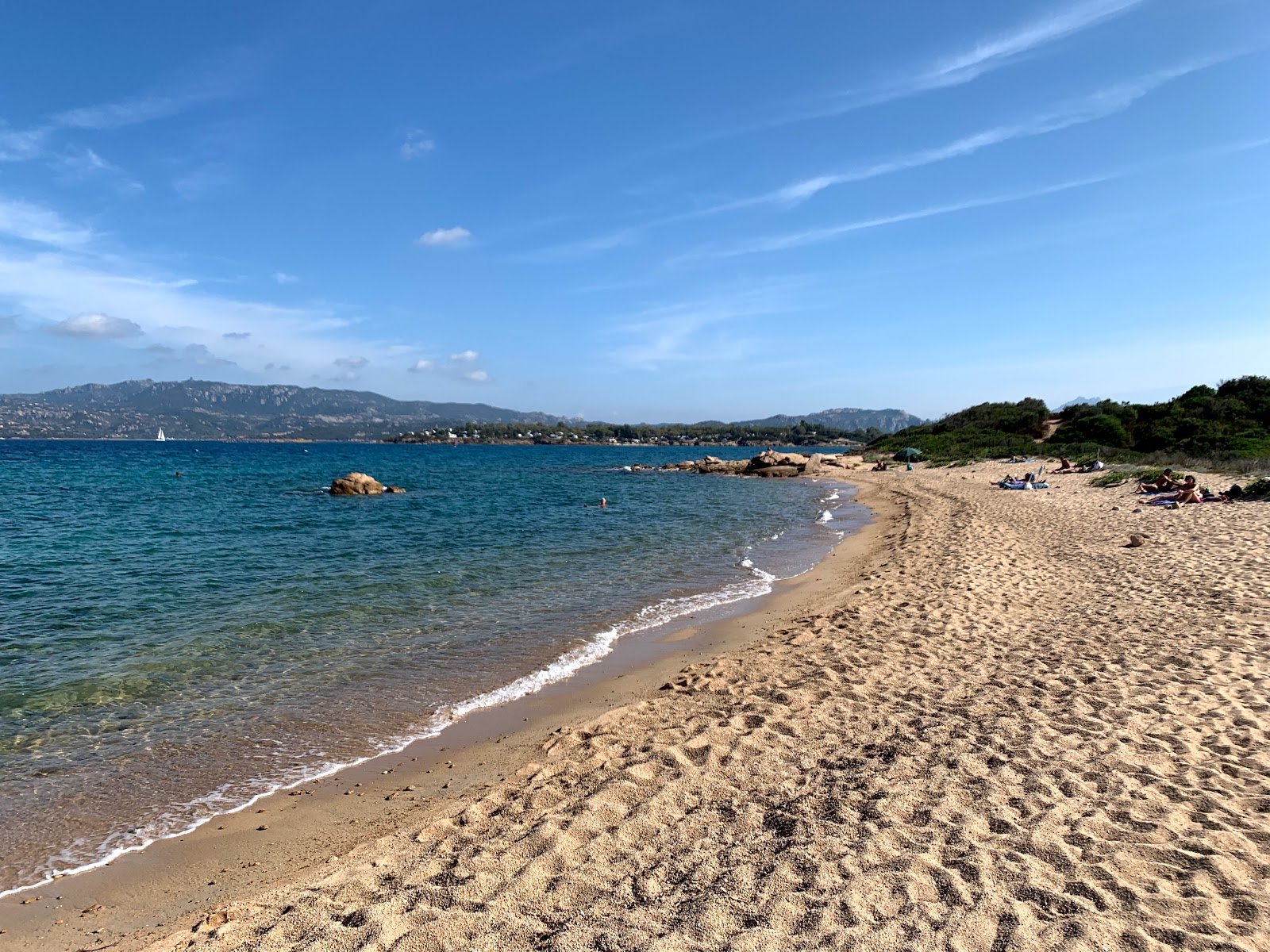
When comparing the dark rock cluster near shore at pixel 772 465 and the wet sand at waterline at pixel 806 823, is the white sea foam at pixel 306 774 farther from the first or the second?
the dark rock cluster near shore at pixel 772 465

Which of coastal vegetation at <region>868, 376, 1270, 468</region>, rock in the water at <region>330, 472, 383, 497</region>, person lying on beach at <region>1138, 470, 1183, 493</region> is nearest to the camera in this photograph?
person lying on beach at <region>1138, 470, 1183, 493</region>

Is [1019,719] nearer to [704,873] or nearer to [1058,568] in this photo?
[704,873]

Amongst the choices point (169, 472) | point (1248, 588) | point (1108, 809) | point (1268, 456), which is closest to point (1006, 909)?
point (1108, 809)

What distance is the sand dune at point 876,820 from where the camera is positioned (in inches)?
144

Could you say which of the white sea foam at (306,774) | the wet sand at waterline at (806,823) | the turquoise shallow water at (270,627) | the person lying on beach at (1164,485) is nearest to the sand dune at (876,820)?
the wet sand at waterline at (806,823)

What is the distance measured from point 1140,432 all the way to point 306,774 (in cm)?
6053

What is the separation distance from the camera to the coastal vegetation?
38.1 meters

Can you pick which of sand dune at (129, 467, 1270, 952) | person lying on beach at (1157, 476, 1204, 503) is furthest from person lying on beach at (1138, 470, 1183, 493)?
sand dune at (129, 467, 1270, 952)

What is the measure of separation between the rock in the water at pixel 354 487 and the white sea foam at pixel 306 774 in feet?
91.6

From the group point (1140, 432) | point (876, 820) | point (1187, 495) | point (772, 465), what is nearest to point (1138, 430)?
point (1140, 432)

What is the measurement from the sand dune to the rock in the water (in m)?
31.4

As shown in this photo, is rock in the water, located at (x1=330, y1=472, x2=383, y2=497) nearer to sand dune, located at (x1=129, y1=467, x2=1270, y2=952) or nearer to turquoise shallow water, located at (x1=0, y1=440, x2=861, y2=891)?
turquoise shallow water, located at (x1=0, y1=440, x2=861, y2=891)

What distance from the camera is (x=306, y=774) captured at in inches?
257

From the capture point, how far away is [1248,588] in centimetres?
1041
